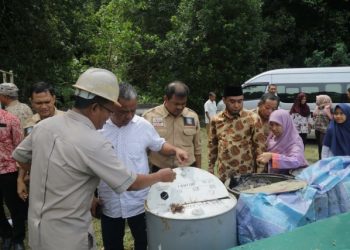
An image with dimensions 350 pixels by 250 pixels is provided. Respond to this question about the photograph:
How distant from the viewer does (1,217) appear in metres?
4.00

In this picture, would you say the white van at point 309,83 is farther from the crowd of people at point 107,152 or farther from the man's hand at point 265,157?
the man's hand at point 265,157

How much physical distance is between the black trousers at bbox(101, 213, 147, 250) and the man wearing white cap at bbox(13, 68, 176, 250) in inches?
25.3

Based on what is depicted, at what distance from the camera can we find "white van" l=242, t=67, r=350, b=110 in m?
10.6

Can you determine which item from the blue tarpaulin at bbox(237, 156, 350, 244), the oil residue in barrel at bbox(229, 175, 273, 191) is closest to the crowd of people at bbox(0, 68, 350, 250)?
the oil residue in barrel at bbox(229, 175, 273, 191)

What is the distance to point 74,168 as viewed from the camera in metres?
1.89

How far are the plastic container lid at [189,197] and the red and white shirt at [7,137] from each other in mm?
1940

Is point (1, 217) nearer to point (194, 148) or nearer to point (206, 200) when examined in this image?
point (194, 148)

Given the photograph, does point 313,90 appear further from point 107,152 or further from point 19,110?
point 107,152

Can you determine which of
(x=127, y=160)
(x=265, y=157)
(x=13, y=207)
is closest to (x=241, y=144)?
(x=265, y=157)

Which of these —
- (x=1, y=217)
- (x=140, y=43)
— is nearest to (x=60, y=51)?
(x=140, y=43)

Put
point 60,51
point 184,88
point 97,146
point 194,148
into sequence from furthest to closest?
point 60,51 → point 194,148 → point 184,88 → point 97,146

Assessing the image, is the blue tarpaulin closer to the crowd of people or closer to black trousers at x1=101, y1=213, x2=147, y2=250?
the crowd of people

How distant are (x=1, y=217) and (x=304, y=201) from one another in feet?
9.83

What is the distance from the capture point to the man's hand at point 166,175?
7.18 feet
